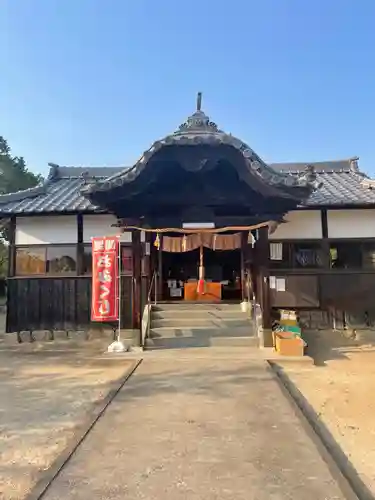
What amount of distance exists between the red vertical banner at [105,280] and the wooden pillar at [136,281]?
0.44 meters

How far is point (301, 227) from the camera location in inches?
483

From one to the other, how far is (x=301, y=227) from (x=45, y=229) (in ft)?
26.1

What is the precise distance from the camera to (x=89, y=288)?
12.0 meters

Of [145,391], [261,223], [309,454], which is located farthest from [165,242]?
[309,454]

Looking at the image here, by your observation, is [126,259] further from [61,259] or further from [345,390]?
[345,390]

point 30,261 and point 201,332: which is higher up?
point 30,261

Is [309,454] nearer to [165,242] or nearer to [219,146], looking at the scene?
[219,146]

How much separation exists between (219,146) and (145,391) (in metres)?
5.70

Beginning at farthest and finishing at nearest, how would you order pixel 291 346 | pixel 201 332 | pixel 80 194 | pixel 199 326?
pixel 199 326, pixel 201 332, pixel 80 194, pixel 291 346

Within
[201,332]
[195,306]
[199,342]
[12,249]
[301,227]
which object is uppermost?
[301,227]

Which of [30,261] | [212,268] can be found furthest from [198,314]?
[30,261]

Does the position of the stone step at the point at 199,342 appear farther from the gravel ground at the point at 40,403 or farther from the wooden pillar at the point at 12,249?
the wooden pillar at the point at 12,249

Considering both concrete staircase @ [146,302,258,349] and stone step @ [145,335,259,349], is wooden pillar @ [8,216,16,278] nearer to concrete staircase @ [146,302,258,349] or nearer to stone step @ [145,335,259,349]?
concrete staircase @ [146,302,258,349]

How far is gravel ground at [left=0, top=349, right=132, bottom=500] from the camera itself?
4102mm
